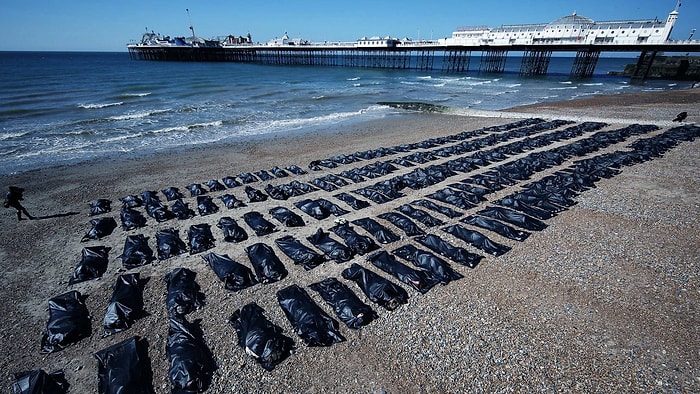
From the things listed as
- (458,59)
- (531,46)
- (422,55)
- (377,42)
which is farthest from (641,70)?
→ (377,42)

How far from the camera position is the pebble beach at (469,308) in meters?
6.04

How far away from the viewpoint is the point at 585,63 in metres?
69.2

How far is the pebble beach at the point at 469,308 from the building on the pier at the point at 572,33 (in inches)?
2564

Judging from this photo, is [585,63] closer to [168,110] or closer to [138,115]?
[168,110]

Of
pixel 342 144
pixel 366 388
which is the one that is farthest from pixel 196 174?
pixel 366 388

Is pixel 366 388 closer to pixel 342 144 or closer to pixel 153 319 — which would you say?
pixel 153 319

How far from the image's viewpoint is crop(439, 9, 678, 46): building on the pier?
58.4m

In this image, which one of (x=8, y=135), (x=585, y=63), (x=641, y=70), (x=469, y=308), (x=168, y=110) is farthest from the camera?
(x=641, y=70)

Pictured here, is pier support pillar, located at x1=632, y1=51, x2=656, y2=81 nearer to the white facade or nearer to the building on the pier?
the building on the pier

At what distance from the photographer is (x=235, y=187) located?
1507cm

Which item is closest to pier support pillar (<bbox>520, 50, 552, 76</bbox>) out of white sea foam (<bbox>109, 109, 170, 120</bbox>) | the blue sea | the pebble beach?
the blue sea

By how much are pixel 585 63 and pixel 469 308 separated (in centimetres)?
8400

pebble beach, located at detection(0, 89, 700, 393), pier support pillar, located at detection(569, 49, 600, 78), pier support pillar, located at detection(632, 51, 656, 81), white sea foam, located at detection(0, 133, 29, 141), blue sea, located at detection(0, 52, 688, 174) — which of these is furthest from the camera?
pier support pillar, located at detection(569, 49, 600, 78)

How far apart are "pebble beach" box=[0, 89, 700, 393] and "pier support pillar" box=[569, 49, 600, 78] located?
230 ft
